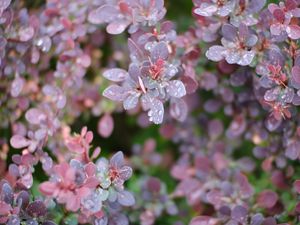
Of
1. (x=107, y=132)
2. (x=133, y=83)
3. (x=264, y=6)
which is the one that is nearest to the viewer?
(x=133, y=83)

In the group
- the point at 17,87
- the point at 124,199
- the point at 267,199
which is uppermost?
the point at 17,87

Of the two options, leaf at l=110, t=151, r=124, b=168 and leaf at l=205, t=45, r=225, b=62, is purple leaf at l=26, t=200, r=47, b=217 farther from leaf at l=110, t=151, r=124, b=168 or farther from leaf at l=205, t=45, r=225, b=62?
leaf at l=205, t=45, r=225, b=62

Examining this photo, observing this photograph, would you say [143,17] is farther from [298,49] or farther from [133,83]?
[298,49]

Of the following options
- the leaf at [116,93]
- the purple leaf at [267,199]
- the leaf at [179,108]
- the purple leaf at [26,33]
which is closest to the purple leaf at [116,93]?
the leaf at [116,93]

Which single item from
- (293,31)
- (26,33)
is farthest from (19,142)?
(293,31)

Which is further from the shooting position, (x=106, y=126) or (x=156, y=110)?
(x=106, y=126)

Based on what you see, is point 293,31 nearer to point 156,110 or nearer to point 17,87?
point 156,110

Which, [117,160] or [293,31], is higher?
[293,31]

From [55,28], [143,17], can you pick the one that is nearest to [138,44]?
[143,17]
